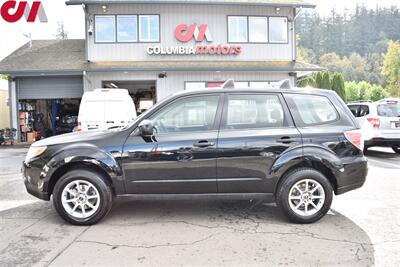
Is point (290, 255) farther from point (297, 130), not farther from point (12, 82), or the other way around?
point (12, 82)

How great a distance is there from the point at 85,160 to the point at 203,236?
5.94 feet

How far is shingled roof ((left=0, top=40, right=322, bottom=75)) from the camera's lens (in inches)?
678

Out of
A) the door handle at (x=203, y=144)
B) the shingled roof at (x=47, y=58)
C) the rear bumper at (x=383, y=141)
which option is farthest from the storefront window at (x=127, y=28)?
the door handle at (x=203, y=144)

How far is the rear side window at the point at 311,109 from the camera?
5297mm

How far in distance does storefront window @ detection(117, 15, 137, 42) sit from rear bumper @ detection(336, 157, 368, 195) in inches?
591

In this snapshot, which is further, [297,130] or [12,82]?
[12,82]

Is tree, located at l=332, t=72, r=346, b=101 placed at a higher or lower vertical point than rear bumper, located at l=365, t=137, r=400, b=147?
higher

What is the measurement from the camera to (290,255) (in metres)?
4.12

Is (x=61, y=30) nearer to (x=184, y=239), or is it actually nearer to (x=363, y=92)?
(x=363, y=92)

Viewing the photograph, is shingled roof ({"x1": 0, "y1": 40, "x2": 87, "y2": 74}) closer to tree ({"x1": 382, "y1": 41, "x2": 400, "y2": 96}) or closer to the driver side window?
the driver side window

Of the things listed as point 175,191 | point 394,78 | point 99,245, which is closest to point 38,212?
point 99,245

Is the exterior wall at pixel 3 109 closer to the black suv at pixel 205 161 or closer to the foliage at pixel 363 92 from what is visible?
the black suv at pixel 205 161

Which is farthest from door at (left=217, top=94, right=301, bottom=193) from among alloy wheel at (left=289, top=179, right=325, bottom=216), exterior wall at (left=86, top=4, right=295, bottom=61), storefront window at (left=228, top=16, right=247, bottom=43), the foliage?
the foliage

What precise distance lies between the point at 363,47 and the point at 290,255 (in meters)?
117
